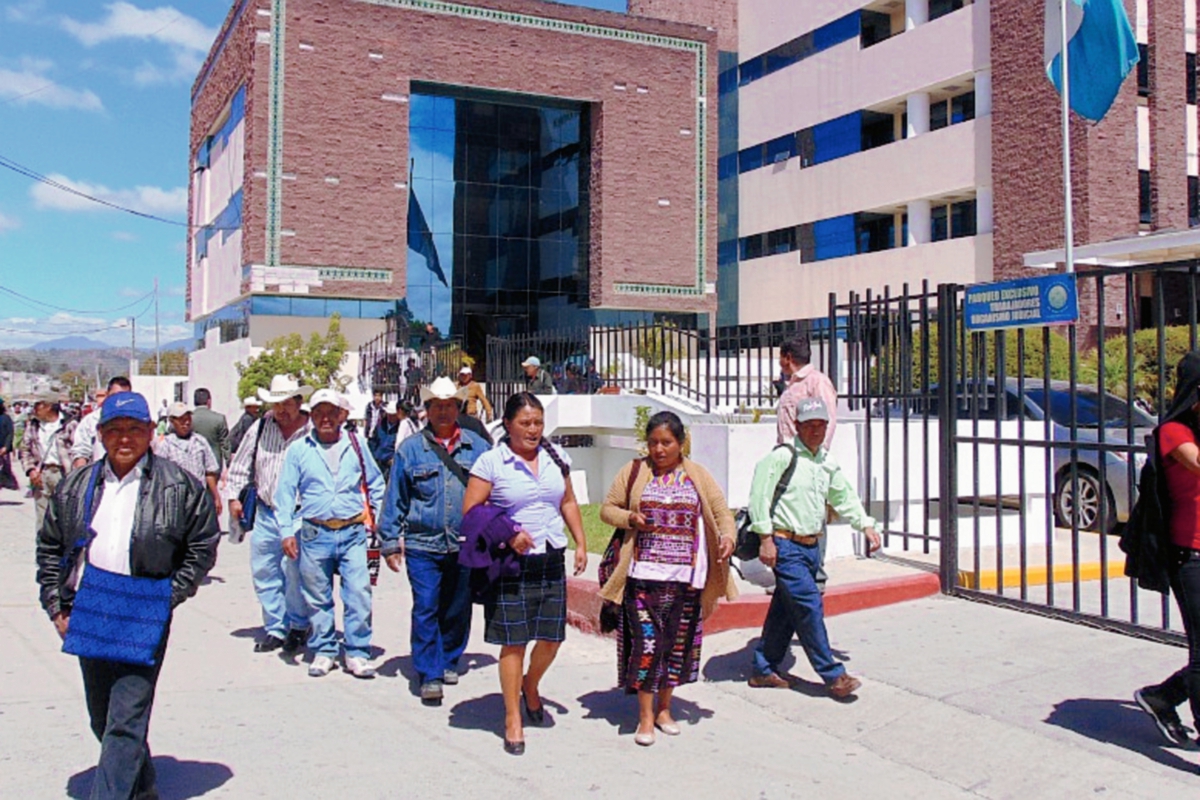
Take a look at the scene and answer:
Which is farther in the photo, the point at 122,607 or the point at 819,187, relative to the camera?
the point at 819,187

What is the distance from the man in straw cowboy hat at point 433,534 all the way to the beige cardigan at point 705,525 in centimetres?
125

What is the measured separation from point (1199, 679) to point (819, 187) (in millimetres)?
33943

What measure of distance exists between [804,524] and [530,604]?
1633mm

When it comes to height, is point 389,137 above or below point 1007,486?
above

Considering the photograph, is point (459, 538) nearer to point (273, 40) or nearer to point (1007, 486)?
point (1007, 486)

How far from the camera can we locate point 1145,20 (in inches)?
1161

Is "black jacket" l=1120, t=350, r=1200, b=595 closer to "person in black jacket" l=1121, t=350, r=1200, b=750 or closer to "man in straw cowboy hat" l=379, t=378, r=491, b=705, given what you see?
"person in black jacket" l=1121, t=350, r=1200, b=750

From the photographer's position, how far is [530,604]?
18.2 feet

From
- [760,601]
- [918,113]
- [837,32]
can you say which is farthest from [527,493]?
[837,32]

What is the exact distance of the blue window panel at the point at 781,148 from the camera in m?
38.8

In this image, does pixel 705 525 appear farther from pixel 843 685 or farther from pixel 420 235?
pixel 420 235

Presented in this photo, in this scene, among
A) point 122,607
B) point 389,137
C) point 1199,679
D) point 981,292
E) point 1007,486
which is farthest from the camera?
point 389,137

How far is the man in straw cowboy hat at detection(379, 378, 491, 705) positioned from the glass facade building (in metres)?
27.1

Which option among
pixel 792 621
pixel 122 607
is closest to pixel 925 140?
pixel 792 621
